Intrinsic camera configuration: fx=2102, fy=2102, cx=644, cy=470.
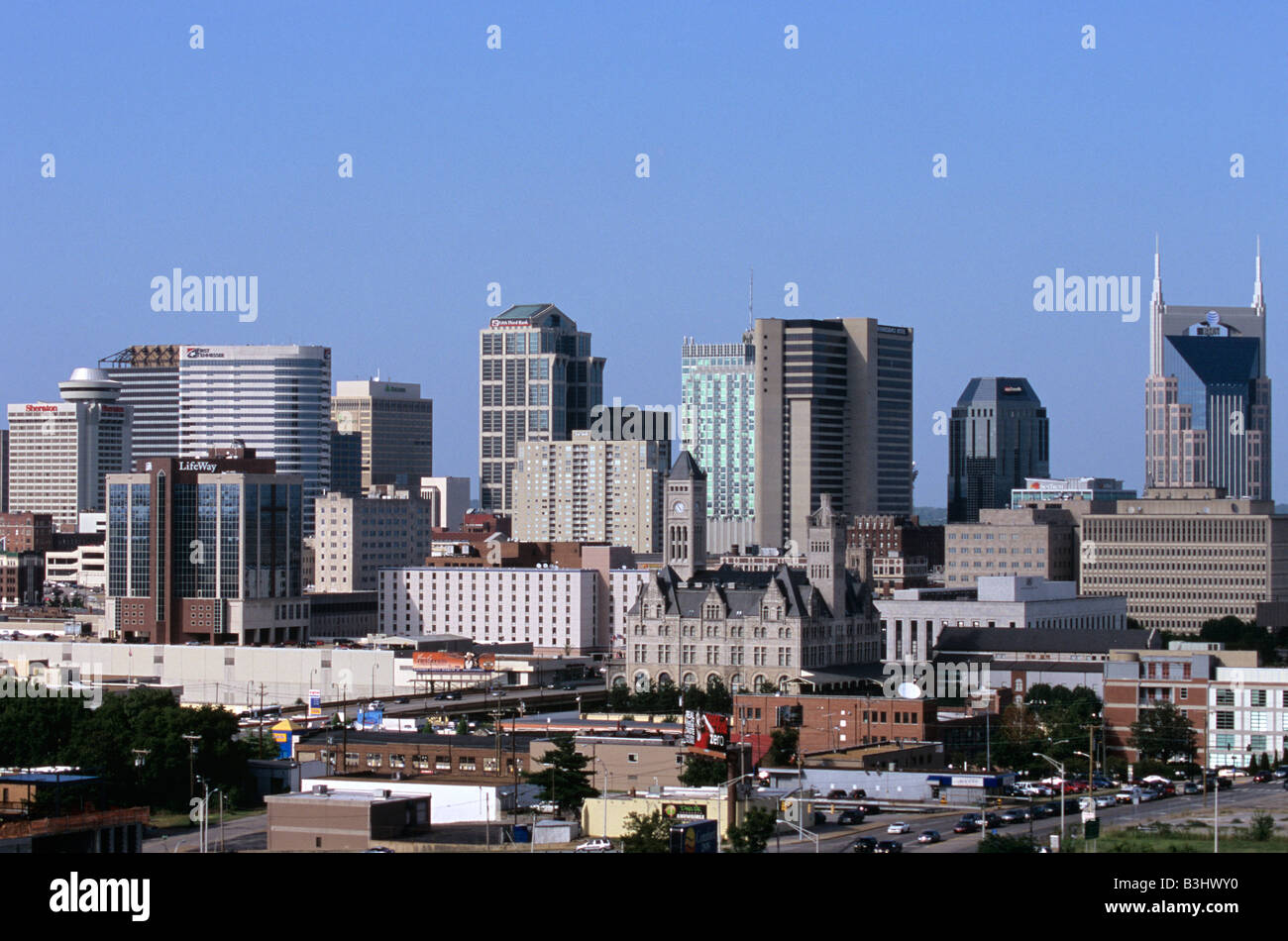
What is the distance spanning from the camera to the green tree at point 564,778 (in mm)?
63625

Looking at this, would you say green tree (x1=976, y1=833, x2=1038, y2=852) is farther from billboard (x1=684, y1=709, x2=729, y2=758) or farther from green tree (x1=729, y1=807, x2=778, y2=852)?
billboard (x1=684, y1=709, x2=729, y2=758)

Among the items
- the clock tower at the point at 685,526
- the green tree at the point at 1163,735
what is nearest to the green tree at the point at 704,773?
the green tree at the point at 1163,735

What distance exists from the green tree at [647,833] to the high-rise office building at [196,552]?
99.5 meters

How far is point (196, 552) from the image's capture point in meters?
151

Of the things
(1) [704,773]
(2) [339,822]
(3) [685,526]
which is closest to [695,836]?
(2) [339,822]

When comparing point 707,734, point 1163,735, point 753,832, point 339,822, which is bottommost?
point 1163,735

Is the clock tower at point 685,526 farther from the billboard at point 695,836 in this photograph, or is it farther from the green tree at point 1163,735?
the billboard at point 695,836

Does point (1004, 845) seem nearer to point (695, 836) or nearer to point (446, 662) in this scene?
point (695, 836)

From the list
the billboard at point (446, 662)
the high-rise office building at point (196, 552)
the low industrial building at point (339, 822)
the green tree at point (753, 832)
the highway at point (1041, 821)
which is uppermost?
the high-rise office building at point (196, 552)

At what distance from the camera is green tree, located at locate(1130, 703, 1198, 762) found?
8550 cm

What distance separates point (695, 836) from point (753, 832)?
6461 millimetres

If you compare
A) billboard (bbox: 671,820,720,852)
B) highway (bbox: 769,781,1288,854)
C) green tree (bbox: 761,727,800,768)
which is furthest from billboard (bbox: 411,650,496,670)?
billboard (bbox: 671,820,720,852)
